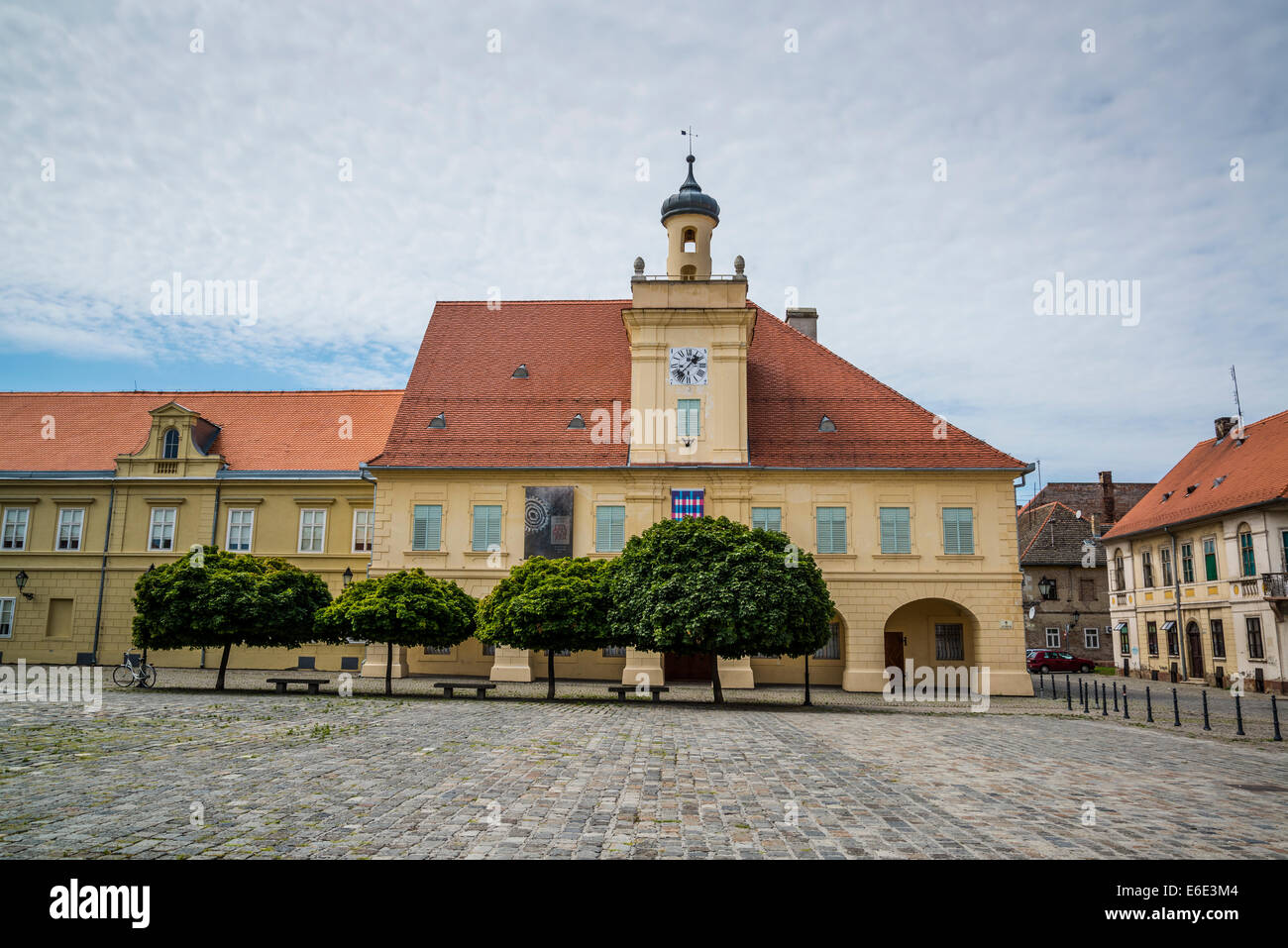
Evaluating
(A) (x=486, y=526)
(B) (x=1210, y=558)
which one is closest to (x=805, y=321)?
(A) (x=486, y=526)

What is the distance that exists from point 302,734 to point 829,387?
24579 millimetres

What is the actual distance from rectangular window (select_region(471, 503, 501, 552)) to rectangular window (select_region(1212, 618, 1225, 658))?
30.1m

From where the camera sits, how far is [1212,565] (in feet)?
121

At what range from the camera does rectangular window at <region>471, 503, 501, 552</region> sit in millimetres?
31547

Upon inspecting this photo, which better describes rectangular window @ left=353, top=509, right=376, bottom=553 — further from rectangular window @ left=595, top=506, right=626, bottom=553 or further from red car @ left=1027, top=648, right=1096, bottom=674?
red car @ left=1027, top=648, right=1096, bottom=674

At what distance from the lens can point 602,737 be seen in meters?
15.2

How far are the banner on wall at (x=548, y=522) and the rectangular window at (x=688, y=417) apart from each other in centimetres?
463

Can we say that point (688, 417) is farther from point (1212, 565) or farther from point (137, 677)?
point (1212, 565)

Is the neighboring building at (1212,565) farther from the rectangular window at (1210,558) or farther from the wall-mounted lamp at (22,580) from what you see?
the wall-mounted lamp at (22,580)

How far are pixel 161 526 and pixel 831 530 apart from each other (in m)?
27.0

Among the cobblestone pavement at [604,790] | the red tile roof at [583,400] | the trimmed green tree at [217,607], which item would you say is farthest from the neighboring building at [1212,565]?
the trimmed green tree at [217,607]

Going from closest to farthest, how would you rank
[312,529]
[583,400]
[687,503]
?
[687,503] → [583,400] → [312,529]

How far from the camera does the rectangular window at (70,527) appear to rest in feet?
117

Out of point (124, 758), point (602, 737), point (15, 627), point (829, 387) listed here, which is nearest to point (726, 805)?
point (602, 737)
